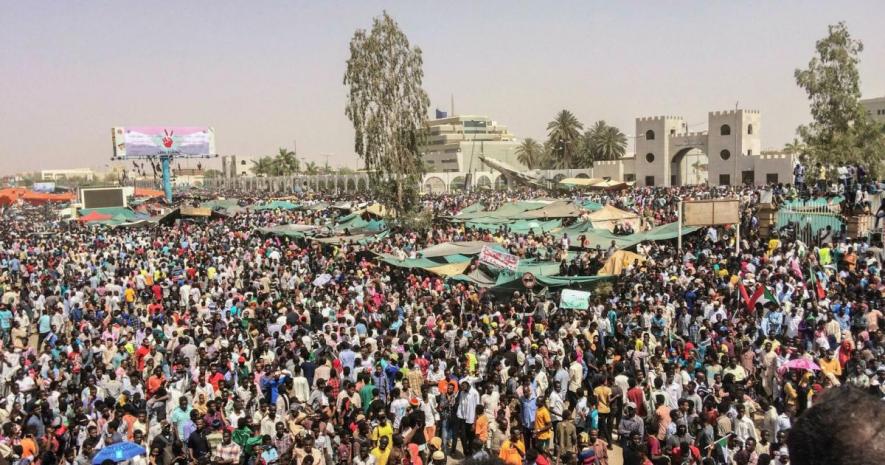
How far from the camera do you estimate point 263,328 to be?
13469 millimetres

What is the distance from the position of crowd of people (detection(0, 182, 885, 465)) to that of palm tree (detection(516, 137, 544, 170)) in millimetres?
68791

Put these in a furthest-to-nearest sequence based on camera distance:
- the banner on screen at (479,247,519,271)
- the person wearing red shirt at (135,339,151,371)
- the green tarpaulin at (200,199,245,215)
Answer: the green tarpaulin at (200,199,245,215), the banner on screen at (479,247,519,271), the person wearing red shirt at (135,339,151,371)

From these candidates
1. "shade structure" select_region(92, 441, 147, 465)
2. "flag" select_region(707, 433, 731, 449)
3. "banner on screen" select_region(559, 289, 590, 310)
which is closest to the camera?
"shade structure" select_region(92, 441, 147, 465)

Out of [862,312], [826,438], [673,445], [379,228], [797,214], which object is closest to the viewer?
[826,438]

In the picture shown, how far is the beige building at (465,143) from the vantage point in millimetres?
92875

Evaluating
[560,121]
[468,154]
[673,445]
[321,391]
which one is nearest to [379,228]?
[321,391]

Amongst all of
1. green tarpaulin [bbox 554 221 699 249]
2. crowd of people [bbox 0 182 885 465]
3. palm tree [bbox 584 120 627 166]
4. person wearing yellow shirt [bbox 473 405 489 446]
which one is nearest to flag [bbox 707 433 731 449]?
crowd of people [bbox 0 182 885 465]

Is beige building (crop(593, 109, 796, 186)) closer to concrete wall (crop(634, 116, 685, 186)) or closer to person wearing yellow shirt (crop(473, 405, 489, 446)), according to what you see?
concrete wall (crop(634, 116, 685, 186))

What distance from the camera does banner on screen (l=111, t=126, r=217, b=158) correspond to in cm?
6238

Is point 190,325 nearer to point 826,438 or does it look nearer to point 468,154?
point 826,438

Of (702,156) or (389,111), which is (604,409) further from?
(702,156)

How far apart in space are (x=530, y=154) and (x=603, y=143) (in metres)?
13.8

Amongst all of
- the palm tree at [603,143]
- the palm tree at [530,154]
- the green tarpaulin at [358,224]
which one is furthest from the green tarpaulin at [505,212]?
the palm tree at [530,154]

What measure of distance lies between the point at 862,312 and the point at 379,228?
20182mm
